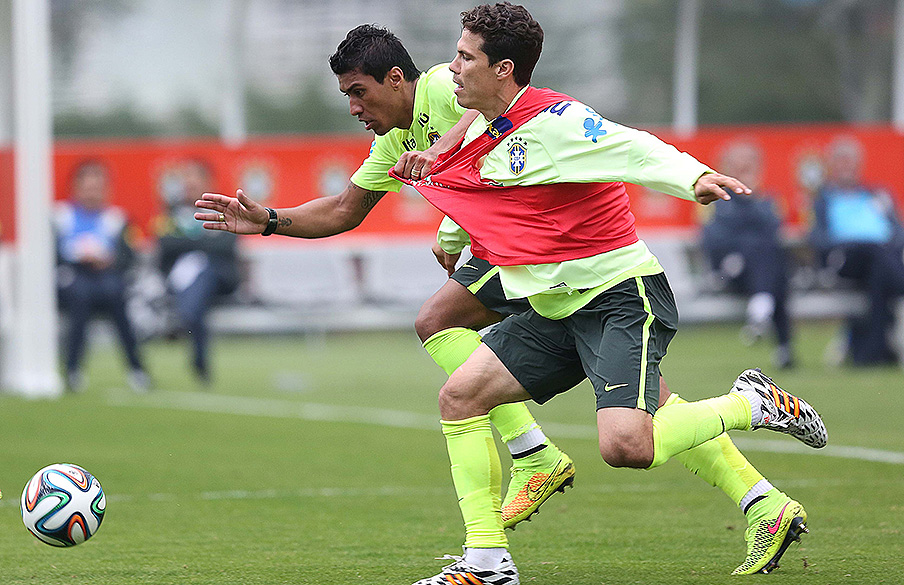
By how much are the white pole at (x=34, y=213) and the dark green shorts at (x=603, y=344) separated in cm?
794

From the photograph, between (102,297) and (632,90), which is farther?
(632,90)

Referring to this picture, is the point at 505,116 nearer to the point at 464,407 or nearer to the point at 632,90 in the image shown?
the point at 464,407

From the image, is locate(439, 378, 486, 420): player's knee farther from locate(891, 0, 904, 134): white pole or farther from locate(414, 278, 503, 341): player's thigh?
locate(891, 0, 904, 134): white pole

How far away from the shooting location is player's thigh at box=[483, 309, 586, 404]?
471cm

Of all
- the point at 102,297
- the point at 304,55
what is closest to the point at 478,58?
the point at 102,297

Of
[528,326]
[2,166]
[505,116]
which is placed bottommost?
[2,166]

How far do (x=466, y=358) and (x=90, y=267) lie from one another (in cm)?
784

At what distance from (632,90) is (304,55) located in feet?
16.0

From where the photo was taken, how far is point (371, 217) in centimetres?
1645

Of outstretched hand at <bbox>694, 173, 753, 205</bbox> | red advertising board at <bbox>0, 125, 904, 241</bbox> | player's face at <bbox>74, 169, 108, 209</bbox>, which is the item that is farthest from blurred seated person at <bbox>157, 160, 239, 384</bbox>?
outstretched hand at <bbox>694, 173, 753, 205</bbox>

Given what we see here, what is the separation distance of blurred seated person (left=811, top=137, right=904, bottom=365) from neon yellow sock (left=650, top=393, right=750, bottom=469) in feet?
27.9

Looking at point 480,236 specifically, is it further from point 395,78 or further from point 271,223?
point 271,223

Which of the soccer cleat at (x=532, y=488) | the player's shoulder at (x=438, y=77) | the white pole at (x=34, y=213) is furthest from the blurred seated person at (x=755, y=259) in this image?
the player's shoulder at (x=438, y=77)

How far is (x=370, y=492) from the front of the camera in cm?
681
